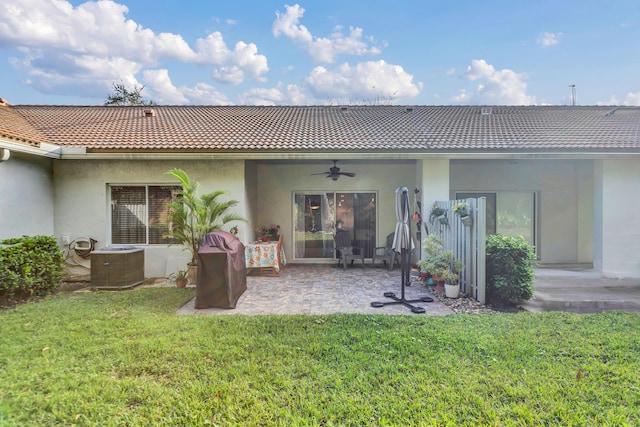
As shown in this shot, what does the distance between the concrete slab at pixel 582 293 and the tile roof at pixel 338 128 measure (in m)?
3.13

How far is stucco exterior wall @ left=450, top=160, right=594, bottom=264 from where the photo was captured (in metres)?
10.1

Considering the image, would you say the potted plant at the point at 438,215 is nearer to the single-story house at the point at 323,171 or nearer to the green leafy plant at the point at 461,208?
the single-story house at the point at 323,171

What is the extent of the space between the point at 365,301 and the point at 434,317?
147 cm

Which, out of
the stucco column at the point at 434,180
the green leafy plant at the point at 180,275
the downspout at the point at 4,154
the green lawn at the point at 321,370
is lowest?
the green lawn at the point at 321,370

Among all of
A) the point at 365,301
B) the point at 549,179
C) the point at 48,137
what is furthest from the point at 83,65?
the point at 549,179

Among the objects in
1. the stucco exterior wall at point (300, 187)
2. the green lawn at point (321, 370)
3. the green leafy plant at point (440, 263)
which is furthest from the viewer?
the stucco exterior wall at point (300, 187)

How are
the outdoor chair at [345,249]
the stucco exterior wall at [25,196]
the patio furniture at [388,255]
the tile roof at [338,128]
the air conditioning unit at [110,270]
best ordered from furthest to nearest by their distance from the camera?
1. the outdoor chair at [345,249]
2. the patio furniture at [388,255]
3. the tile roof at [338,128]
4. the air conditioning unit at [110,270]
5. the stucco exterior wall at [25,196]

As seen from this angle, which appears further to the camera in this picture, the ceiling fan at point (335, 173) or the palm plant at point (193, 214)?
the ceiling fan at point (335, 173)

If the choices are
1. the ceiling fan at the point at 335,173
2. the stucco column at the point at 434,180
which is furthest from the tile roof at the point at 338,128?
the ceiling fan at the point at 335,173

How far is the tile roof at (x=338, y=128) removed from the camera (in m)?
8.14

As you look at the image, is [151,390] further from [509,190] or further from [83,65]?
[83,65]

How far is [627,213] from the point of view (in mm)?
7996

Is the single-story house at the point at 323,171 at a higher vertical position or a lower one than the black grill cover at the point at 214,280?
higher

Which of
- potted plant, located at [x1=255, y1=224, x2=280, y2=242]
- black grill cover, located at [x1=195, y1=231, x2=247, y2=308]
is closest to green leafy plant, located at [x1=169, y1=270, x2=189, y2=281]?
black grill cover, located at [x1=195, y1=231, x2=247, y2=308]
